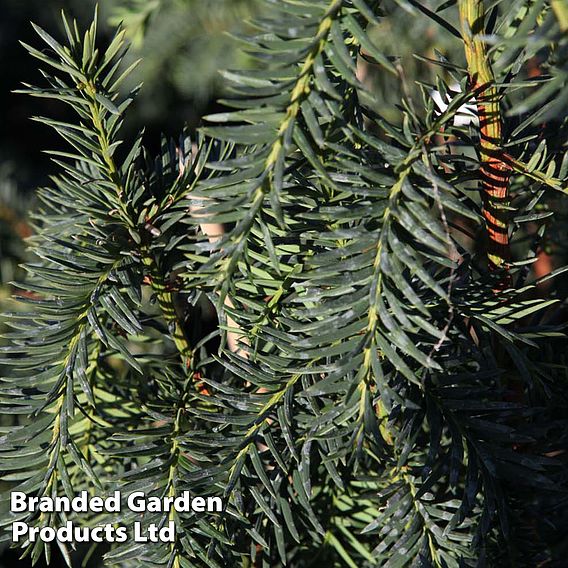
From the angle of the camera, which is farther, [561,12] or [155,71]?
[155,71]

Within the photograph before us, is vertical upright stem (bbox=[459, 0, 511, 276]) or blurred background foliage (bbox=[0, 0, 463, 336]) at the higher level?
blurred background foliage (bbox=[0, 0, 463, 336])

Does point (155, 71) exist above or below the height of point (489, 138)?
above

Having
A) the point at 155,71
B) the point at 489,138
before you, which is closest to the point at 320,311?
the point at 489,138

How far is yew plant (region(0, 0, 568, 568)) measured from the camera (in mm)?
217

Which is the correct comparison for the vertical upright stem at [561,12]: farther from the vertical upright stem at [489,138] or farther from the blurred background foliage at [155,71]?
the blurred background foliage at [155,71]

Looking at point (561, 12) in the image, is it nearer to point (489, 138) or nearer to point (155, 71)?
point (489, 138)

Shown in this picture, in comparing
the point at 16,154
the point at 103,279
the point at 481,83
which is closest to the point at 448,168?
the point at 481,83

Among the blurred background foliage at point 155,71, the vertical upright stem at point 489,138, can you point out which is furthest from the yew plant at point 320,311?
the blurred background foliage at point 155,71

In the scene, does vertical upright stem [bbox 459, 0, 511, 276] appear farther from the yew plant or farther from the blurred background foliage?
the blurred background foliage

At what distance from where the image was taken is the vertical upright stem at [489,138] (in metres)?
Result: 0.25

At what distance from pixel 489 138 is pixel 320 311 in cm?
10

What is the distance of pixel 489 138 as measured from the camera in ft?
0.88

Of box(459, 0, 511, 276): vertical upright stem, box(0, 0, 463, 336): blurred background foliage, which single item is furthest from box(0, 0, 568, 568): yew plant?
box(0, 0, 463, 336): blurred background foliage

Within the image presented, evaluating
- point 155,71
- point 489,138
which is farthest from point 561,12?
point 155,71
